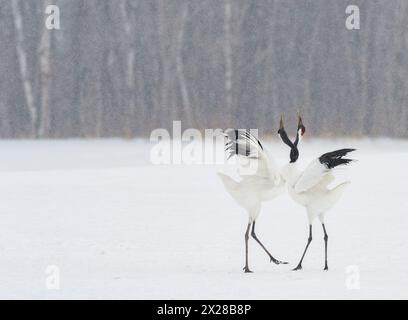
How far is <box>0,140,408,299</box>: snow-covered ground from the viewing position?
550 centimetres

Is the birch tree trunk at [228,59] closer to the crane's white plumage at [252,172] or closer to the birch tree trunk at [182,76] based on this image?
the birch tree trunk at [182,76]

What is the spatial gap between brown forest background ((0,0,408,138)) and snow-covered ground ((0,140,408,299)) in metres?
2.60

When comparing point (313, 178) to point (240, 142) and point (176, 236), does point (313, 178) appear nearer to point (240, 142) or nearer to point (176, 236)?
point (240, 142)

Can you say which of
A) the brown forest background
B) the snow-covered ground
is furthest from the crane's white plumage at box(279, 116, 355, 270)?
the brown forest background

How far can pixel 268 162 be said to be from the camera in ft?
19.2

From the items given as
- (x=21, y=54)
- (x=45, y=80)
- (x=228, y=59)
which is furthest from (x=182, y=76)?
(x=21, y=54)

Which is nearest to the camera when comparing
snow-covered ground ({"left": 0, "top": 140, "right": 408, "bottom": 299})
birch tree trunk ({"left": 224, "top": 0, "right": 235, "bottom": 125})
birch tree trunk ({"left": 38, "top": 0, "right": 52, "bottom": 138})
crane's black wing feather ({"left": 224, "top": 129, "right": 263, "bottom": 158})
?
snow-covered ground ({"left": 0, "top": 140, "right": 408, "bottom": 299})

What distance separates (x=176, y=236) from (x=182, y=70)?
930 cm

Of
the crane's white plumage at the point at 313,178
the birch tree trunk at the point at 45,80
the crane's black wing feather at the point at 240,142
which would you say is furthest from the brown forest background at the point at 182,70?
the crane's black wing feather at the point at 240,142

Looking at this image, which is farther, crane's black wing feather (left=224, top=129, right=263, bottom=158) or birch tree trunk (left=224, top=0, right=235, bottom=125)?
birch tree trunk (left=224, top=0, right=235, bottom=125)

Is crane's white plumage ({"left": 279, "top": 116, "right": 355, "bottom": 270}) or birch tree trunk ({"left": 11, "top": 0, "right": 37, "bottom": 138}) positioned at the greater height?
birch tree trunk ({"left": 11, "top": 0, "right": 37, "bottom": 138})

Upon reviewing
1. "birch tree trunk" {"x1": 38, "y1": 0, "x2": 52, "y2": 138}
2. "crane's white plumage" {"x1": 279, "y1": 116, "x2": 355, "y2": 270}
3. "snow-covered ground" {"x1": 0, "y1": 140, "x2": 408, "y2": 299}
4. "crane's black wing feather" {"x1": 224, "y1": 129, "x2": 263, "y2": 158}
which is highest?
"birch tree trunk" {"x1": 38, "y1": 0, "x2": 52, "y2": 138}

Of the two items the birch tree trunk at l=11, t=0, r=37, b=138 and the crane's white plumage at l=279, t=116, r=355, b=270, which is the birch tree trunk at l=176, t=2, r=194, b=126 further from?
the crane's white plumage at l=279, t=116, r=355, b=270

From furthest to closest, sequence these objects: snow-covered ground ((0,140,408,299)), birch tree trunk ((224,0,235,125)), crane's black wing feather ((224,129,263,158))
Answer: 1. birch tree trunk ((224,0,235,125))
2. crane's black wing feather ((224,129,263,158))
3. snow-covered ground ((0,140,408,299))
